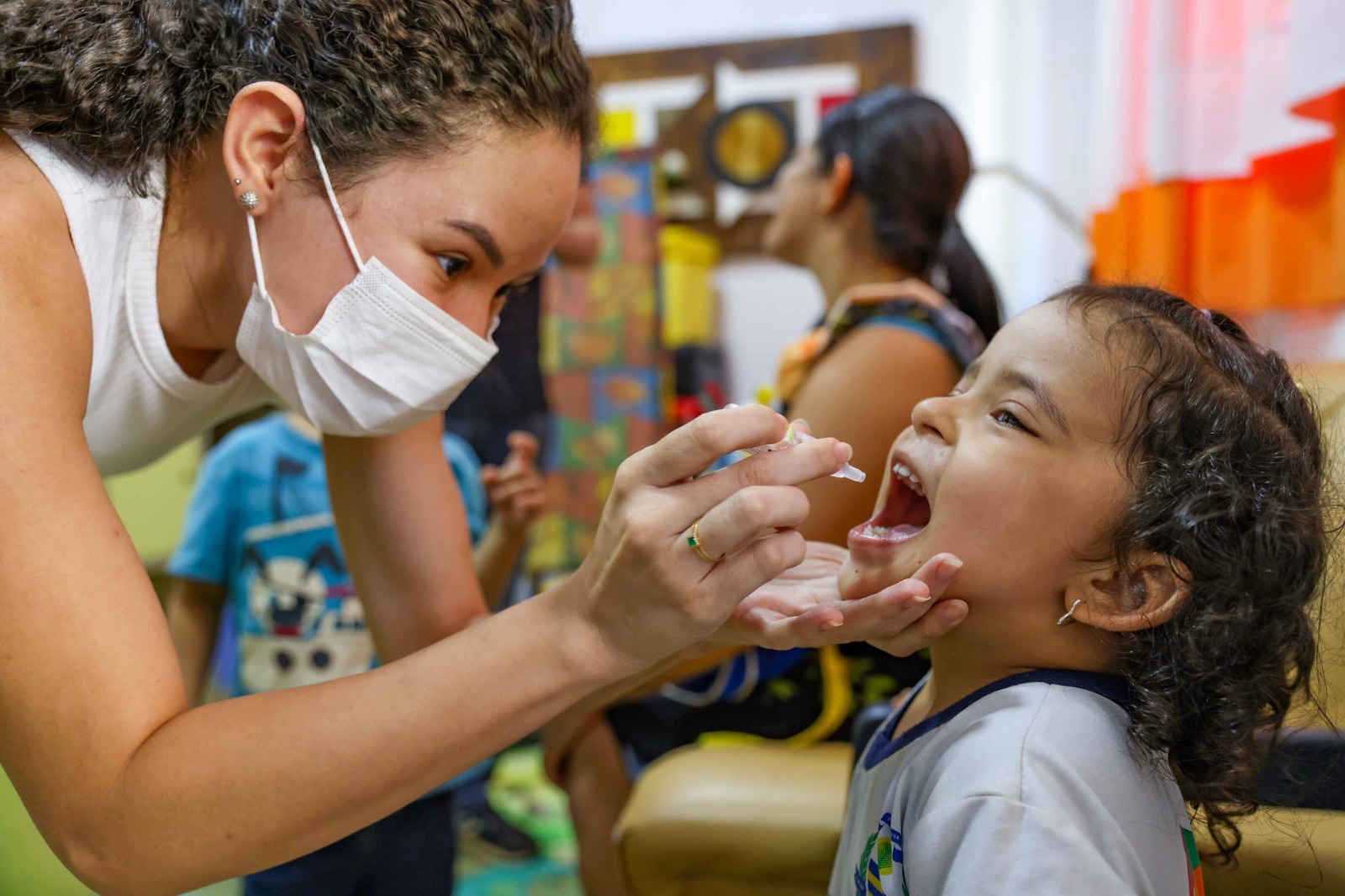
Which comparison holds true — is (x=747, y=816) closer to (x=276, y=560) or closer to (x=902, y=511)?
(x=902, y=511)

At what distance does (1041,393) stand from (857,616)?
25cm

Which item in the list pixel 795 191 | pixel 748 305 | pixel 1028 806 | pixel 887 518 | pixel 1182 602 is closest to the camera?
pixel 1028 806

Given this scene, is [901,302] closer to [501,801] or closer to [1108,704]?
[1108,704]

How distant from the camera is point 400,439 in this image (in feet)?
3.91

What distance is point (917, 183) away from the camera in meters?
1.74

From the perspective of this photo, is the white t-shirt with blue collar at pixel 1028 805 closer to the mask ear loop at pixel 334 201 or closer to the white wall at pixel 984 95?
the mask ear loop at pixel 334 201

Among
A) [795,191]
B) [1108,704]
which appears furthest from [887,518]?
[795,191]

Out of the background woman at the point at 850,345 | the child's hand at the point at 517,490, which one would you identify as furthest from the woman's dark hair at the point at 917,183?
the child's hand at the point at 517,490

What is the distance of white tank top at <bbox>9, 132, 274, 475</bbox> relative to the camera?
3.01 ft

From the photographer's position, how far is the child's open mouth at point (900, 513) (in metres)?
0.94

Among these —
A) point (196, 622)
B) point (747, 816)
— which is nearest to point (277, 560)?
point (196, 622)

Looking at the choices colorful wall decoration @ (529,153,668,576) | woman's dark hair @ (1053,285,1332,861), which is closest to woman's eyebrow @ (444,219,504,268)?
woman's dark hair @ (1053,285,1332,861)

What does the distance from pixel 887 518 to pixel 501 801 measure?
219cm

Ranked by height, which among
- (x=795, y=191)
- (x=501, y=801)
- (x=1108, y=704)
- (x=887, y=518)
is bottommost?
(x=501, y=801)
